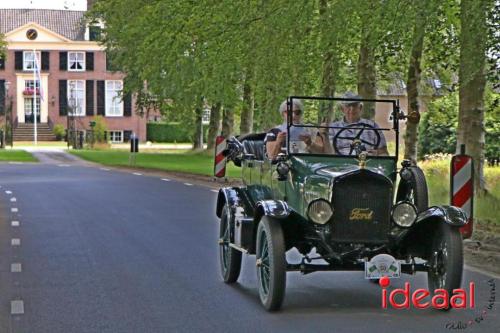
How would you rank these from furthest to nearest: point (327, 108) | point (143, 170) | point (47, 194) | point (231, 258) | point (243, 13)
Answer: point (143, 170)
point (47, 194)
point (243, 13)
point (327, 108)
point (231, 258)

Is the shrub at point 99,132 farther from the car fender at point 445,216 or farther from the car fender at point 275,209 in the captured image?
the car fender at point 445,216

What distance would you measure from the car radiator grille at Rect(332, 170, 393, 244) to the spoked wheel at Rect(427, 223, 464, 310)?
461 millimetres

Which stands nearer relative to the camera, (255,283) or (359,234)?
(359,234)

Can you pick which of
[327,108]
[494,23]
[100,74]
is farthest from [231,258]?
[100,74]

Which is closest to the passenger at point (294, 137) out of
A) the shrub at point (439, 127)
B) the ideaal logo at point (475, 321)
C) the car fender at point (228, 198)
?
the car fender at point (228, 198)

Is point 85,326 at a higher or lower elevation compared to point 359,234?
lower

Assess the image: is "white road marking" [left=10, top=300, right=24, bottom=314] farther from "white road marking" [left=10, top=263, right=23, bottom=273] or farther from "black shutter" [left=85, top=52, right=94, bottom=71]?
"black shutter" [left=85, top=52, right=94, bottom=71]

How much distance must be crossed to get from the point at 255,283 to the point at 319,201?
1967mm

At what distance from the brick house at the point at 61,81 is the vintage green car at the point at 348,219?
2882 inches

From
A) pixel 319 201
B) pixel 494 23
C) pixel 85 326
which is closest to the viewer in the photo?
pixel 85 326

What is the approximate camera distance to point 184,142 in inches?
3361

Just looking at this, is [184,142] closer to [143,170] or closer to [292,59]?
[143,170]

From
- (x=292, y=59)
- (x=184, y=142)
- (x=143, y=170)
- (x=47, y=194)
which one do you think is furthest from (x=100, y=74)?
(x=292, y=59)

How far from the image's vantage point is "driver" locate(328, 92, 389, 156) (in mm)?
9602
